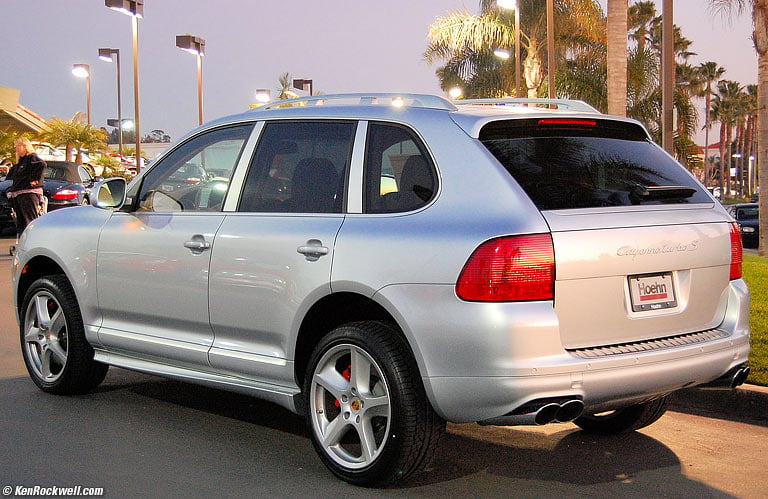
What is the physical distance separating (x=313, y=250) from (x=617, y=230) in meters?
1.47

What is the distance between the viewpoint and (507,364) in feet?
14.6

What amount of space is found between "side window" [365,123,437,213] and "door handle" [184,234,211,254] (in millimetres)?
1111

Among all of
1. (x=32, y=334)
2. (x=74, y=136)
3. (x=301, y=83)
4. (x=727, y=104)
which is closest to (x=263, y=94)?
(x=301, y=83)

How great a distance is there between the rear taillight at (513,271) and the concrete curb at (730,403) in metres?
2.46

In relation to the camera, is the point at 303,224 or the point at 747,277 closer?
the point at 303,224

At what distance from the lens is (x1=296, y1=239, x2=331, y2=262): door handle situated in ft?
16.9

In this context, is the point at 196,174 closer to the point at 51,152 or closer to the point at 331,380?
the point at 331,380

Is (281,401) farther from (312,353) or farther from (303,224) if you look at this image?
(303,224)

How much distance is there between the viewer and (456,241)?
181 inches

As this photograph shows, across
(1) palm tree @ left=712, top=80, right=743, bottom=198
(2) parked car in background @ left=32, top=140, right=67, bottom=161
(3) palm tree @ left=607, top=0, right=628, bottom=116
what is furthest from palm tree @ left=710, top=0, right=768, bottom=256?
(1) palm tree @ left=712, top=80, right=743, bottom=198

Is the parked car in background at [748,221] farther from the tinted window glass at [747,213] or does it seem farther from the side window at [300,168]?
the side window at [300,168]

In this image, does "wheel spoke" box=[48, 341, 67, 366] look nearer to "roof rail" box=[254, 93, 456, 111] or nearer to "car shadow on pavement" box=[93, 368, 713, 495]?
"car shadow on pavement" box=[93, 368, 713, 495]

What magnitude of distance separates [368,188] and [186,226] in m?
1.34

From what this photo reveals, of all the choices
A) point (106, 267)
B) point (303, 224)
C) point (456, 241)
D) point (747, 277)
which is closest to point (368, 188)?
point (303, 224)
